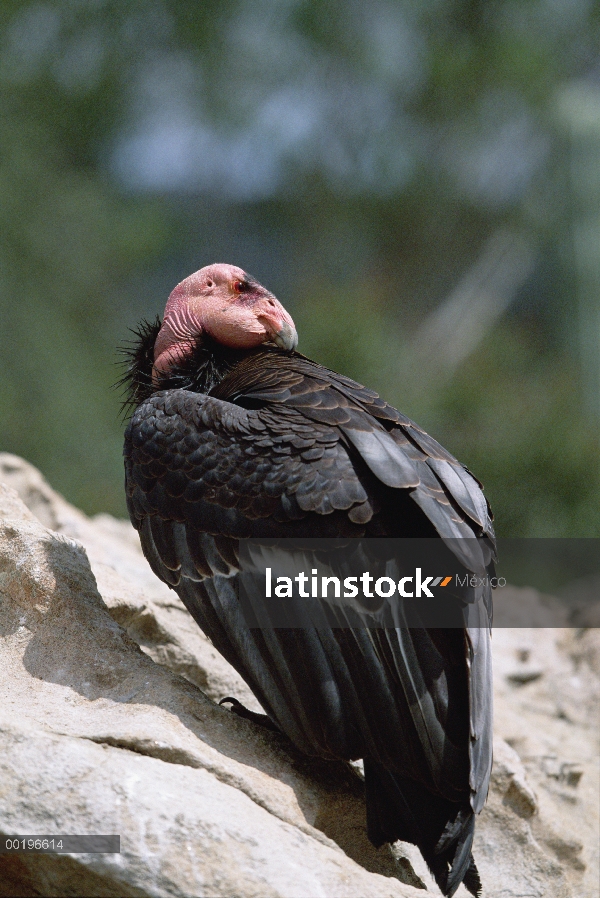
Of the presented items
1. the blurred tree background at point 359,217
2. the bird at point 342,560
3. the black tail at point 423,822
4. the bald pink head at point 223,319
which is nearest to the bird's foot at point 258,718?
the bird at point 342,560

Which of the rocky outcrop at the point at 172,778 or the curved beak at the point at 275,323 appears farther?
the curved beak at the point at 275,323

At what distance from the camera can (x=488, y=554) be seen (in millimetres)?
2723

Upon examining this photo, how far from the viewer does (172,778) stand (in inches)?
86.8

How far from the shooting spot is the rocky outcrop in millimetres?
2029

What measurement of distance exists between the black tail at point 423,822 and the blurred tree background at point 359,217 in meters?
6.21

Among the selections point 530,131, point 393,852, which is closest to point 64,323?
point 530,131

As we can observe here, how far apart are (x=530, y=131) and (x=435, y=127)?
1086mm

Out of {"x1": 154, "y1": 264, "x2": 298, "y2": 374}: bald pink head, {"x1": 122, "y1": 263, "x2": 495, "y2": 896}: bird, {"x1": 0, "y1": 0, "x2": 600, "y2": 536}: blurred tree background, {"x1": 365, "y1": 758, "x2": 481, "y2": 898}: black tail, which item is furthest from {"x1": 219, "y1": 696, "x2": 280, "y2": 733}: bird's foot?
{"x1": 0, "y1": 0, "x2": 600, "y2": 536}: blurred tree background

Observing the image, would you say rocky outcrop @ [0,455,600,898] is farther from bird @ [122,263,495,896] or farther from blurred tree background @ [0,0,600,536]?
blurred tree background @ [0,0,600,536]

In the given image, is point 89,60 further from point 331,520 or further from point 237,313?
point 331,520

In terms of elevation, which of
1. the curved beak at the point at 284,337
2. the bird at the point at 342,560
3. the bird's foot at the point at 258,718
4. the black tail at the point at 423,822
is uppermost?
the curved beak at the point at 284,337

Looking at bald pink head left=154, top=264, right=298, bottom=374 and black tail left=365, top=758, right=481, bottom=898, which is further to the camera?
bald pink head left=154, top=264, right=298, bottom=374

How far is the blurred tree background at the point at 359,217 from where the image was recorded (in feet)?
29.0

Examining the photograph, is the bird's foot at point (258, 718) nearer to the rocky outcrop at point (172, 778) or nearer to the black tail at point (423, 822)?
the rocky outcrop at point (172, 778)
